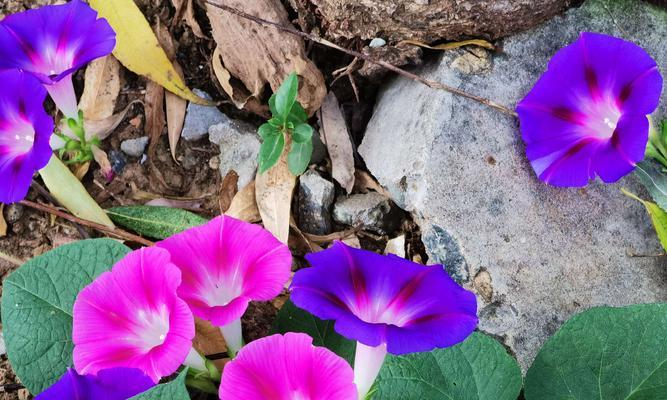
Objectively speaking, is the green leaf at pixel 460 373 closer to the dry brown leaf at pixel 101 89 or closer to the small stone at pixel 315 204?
the small stone at pixel 315 204

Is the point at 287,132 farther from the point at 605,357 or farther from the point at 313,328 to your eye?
the point at 605,357

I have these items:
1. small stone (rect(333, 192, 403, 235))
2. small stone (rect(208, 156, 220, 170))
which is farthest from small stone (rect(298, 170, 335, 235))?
small stone (rect(208, 156, 220, 170))

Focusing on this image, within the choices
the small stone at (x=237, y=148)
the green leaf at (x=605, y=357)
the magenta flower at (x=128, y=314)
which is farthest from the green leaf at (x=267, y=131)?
the green leaf at (x=605, y=357)

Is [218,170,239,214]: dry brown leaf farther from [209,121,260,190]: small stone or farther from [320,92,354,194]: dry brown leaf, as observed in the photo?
[320,92,354,194]: dry brown leaf

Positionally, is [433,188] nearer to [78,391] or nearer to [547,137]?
[547,137]

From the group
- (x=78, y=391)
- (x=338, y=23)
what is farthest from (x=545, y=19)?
(x=78, y=391)

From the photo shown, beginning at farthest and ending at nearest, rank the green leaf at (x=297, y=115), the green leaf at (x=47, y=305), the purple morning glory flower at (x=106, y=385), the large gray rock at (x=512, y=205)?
the green leaf at (x=297, y=115)
the large gray rock at (x=512, y=205)
the green leaf at (x=47, y=305)
the purple morning glory flower at (x=106, y=385)
